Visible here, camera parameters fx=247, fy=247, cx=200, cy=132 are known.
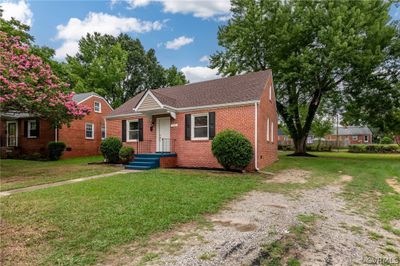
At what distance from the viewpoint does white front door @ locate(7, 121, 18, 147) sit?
72.6ft

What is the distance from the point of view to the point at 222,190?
7500mm

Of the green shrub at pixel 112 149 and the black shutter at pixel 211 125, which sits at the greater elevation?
the black shutter at pixel 211 125

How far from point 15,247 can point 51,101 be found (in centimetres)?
955

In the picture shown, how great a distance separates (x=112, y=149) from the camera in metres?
15.1

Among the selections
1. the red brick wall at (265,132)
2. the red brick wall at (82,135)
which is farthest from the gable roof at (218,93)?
the red brick wall at (82,135)

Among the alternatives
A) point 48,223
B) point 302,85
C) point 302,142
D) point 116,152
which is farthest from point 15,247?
point 302,142

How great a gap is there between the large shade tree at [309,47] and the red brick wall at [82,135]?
477 inches

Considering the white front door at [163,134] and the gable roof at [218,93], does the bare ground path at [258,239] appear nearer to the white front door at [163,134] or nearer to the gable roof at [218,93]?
the gable roof at [218,93]

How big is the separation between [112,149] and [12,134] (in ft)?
45.3

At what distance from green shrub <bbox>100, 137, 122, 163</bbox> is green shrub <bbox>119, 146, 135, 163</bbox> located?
719mm

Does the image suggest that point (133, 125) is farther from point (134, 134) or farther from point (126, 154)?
point (126, 154)

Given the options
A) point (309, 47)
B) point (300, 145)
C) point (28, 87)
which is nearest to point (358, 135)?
point (300, 145)

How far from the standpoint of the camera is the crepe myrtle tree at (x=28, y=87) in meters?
10.2

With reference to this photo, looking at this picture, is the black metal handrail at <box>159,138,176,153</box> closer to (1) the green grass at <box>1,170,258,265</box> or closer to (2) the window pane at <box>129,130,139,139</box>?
(2) the window pane at <box>129,130,139,139</box>
